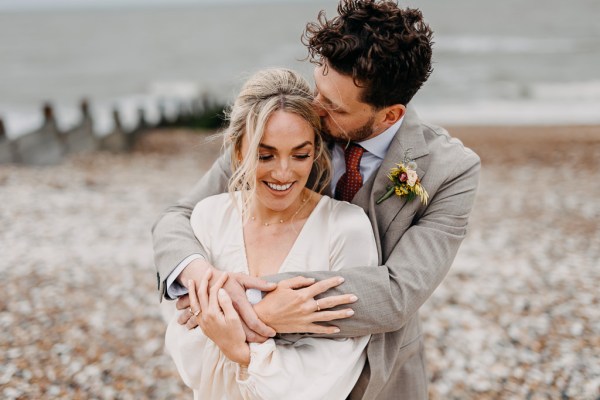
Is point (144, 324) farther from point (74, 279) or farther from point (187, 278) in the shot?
point (187, 278)

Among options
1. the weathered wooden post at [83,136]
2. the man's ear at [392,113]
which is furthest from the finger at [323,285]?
the weathered wooden post at [83,136]

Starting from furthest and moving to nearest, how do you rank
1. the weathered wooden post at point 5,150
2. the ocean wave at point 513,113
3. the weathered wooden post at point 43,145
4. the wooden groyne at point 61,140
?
the ocean wave at point 513,113 → the weathered wooden post at point 43,145 → the wooden groyne at point 61,140 → the weathered wooden post at point 5,150

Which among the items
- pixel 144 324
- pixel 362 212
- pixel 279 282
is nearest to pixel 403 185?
pixel 362 212

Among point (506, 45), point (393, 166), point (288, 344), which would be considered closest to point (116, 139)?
point (393, 166)

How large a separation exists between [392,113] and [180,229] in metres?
1.13

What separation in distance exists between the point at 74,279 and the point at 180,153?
30.5ft

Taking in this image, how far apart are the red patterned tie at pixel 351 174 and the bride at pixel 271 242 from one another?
11 centimetres

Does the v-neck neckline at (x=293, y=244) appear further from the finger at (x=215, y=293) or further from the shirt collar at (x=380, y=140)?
the shirt collar at (x=380, y=140)

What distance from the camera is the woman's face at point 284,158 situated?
96.0 inches

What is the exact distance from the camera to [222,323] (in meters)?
2.25

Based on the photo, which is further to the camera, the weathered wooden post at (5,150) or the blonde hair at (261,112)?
the weathered wooden post at (5,150)

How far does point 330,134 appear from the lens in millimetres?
2693

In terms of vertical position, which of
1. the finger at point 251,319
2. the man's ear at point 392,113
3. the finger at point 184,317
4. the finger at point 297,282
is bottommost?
the finger at point 184,317

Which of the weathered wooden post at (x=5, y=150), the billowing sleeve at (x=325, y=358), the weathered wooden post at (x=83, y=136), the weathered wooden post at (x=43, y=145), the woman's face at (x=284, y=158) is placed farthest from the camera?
the weathered wooden post at (x=83, y=136)
